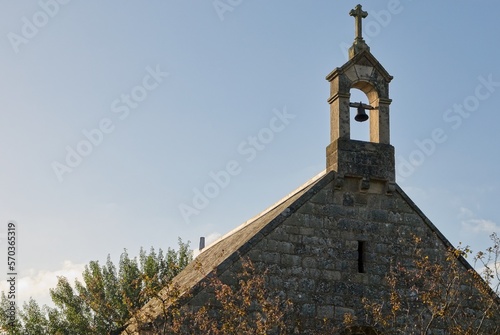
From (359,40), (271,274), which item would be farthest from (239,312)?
(359,40)

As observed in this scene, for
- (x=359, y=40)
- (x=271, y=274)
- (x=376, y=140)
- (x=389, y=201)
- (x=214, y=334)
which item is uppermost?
(x=359, y=40)

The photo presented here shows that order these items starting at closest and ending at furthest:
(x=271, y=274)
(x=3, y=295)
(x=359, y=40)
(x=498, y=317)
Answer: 1. (x=271, y=274)
2. (x=498, y=317)
3. (x=359, y=40)
4. (x=3, y=295)

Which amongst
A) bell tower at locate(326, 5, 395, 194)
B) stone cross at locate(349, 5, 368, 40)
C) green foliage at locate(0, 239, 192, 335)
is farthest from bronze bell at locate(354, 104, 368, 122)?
green foliage at locate(0, 239, 192, 335)

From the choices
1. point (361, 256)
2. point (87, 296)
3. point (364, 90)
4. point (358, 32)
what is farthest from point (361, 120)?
point (87, 296)

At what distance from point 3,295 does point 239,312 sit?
17.9 m

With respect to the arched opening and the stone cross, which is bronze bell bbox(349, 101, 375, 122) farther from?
the arched opening

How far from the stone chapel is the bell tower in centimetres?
2

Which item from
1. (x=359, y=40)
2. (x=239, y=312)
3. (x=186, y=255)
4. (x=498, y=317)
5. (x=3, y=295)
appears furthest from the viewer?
(x=186, y=255)

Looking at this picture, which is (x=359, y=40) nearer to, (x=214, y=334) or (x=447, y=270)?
(x=447, y=270)

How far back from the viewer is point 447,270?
48.5ft

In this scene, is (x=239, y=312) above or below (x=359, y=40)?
below

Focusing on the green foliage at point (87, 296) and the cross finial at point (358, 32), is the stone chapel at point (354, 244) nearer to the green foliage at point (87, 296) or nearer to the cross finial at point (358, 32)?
the cross finial at point (358, 32)

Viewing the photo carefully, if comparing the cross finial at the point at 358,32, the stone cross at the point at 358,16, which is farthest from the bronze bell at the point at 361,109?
the stone cross at the point at 358,16

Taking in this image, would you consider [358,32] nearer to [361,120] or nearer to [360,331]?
[361,120]
